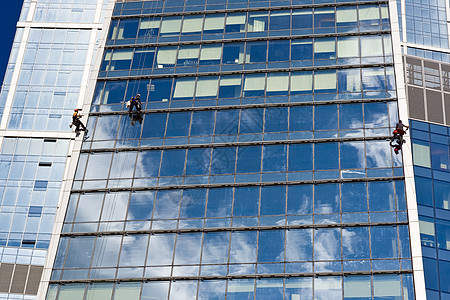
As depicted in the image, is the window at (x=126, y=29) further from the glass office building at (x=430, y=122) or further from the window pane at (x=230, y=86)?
the glass office building at (x=430, y=122)

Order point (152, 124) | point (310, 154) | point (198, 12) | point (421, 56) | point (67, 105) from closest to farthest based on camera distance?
point (310, 154) → point (152, 124) → point (198, 12) → point (67, 105) → point (421, 56)

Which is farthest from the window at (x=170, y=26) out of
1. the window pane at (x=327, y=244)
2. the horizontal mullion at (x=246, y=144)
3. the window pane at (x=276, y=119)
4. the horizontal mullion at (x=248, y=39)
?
the window pane at (x=327, y=244)

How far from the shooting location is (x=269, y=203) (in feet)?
192

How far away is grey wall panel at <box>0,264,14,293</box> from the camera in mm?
A: 68938

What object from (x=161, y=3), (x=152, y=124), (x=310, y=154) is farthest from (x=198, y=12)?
(x=310, y=154)

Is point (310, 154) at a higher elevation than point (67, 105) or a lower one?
lower

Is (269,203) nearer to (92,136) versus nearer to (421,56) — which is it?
(92,136)

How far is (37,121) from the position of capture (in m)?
77.3

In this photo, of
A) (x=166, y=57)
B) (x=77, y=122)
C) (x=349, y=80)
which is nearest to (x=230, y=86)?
(x=166, y=57)

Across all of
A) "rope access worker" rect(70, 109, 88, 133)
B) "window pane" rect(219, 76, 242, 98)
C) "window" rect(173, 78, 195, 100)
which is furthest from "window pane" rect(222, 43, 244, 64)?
"rope access worker" rect(70, 109, 88, 133)

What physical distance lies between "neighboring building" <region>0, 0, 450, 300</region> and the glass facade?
0.12 metres

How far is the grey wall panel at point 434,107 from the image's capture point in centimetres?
8094

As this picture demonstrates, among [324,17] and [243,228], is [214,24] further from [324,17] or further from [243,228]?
[243,228]

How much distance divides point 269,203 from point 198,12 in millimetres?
22244
